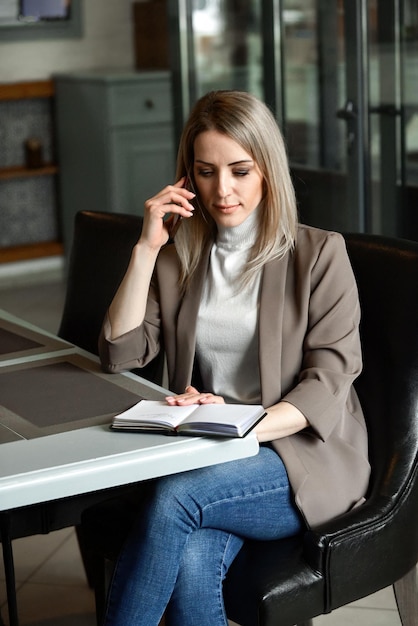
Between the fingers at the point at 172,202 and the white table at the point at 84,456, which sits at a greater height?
the fingers at the point at 172,202

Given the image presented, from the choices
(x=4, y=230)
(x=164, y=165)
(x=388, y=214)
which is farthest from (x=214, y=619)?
(x=4, y=230)

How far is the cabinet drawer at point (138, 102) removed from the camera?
5656 mm

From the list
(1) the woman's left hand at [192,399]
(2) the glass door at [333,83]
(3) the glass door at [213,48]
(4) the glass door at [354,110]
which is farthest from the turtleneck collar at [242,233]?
(3) the glass door at [213,48]

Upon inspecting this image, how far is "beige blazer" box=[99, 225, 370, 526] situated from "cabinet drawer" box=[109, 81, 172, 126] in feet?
12.4

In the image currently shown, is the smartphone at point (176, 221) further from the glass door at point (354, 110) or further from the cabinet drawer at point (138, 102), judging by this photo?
the cabinet drawer at point (138, 102)

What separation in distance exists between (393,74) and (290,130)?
685mm

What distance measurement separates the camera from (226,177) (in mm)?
1984

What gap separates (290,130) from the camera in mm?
4391

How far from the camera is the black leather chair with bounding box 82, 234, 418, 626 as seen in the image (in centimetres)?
174

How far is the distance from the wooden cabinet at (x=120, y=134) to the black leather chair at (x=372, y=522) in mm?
3793

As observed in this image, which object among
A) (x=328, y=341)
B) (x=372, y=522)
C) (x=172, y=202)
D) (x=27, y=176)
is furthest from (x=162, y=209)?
(x=27, y=176)

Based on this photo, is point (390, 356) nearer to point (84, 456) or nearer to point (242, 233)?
point (242, 233)

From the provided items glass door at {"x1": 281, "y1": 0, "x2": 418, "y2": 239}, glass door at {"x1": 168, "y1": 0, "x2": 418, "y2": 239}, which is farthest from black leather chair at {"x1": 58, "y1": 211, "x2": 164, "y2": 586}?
glass door at {"x1": 168, "y1": 0, "x2": 418, "y2": 239}

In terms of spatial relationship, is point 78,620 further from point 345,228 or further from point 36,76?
point 36,76
